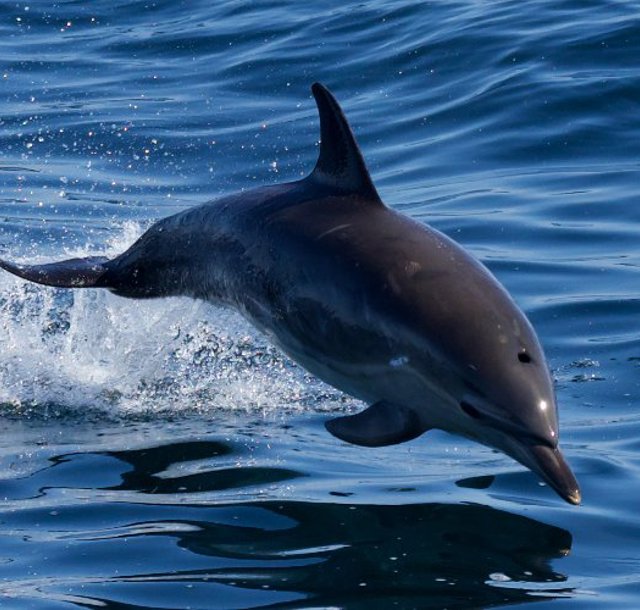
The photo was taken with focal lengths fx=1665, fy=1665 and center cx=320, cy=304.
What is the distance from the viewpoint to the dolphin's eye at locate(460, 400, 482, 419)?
18.3 feet

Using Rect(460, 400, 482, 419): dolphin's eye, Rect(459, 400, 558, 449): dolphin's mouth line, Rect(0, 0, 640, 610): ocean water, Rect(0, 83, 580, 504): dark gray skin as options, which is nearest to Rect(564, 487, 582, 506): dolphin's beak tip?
Rect(0, 83, 580, 504): dark gray skin

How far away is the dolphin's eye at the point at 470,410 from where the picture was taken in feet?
18.3

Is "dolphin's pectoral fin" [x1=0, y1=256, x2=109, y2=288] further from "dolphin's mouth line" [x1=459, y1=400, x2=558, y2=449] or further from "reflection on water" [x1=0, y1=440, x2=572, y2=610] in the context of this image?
"dolphin's mouth line" [x1=459, y1=400, x2=558, y2=449]

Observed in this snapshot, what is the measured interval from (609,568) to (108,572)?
67.2 inches

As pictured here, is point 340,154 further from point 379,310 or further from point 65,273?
point 65,273

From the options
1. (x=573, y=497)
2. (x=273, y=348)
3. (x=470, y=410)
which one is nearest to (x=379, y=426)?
(x=470, y=410)

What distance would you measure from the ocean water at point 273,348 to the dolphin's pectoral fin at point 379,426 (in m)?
0.41

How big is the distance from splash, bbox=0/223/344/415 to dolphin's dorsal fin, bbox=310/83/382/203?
1.57 meters

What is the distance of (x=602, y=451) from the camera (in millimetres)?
A: 7039

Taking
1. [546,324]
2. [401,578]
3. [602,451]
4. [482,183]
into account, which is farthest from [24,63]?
[401,578]

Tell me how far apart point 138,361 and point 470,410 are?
312 centimetres

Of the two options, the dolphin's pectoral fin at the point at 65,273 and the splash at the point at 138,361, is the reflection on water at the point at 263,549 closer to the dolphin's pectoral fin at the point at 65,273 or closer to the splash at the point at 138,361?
the splash at the point at 138,361

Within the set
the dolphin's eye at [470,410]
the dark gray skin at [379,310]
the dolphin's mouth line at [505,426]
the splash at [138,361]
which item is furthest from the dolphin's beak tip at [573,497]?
the splash at [138,361]

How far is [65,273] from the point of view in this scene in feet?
26.1
